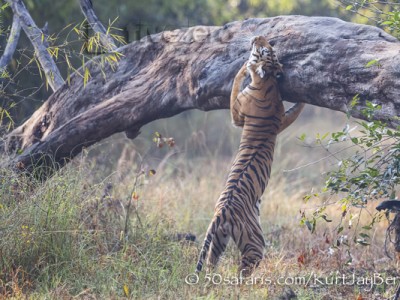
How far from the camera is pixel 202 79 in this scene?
5.68m

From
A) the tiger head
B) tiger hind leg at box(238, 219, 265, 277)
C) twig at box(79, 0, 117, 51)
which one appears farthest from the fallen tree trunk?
tiger hind leg at box(238, 219, 265, 277)

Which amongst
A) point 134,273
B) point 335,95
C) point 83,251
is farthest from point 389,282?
→ point 83,251

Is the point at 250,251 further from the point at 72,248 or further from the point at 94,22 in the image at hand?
the point at 94,22

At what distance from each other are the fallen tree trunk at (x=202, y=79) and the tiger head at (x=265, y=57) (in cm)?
7

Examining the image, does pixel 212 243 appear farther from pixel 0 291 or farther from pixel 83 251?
pixel 0 291

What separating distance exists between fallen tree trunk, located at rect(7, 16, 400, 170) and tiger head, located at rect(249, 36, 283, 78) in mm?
73

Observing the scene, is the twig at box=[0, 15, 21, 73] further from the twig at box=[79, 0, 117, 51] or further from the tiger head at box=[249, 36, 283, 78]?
the tiger head at box=[249, 36, 283, 78]

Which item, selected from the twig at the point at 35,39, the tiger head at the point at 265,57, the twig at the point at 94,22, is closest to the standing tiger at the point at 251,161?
the tiger head at the point at 265,57

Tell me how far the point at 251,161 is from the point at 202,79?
0.76m

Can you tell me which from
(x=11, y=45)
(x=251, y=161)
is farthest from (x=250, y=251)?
(x=11, y=45)

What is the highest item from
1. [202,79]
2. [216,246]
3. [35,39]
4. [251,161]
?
[35,39]

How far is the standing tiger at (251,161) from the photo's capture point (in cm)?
521

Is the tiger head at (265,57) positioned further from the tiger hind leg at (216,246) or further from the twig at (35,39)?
the twig at (35,39)

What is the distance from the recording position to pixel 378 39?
189 inches
